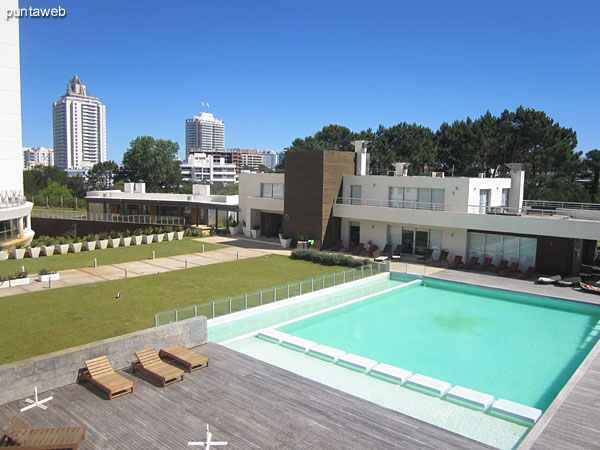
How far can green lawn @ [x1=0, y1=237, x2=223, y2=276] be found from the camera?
24.8 metres

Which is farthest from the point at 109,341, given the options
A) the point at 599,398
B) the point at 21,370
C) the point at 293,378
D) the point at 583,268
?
the point at 583,268

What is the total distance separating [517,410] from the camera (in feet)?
34.1

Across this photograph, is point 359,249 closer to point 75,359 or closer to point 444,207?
point 444,207

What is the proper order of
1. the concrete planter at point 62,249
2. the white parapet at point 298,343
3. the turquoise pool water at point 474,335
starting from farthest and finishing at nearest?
1. the concrete planter at point 62,249
2. the white parapet at point 298,343
3. the turquoise pool water at point 474,335

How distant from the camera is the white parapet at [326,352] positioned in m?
13.5

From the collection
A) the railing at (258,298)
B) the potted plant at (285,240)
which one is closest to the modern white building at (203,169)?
the potted plant at (285,240)

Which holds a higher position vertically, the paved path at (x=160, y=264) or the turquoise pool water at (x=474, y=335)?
the paved path at (x=160, y=264)

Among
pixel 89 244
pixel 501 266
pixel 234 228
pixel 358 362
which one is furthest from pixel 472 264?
pixel 89 244

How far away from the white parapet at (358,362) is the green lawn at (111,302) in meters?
6.67

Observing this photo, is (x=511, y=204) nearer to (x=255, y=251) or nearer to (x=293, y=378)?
(x=255, y=251)

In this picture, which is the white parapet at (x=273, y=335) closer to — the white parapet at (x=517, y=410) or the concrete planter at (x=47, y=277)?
the white parapet at (x=517, y=410)

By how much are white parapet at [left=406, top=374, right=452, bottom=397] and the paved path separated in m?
15.6

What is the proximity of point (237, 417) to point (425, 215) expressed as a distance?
20.9 meters

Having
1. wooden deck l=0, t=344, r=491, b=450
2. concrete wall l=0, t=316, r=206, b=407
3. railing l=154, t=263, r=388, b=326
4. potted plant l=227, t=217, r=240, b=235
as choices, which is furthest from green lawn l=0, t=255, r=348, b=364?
potted plant l=227, t=217, r=240, b=235
